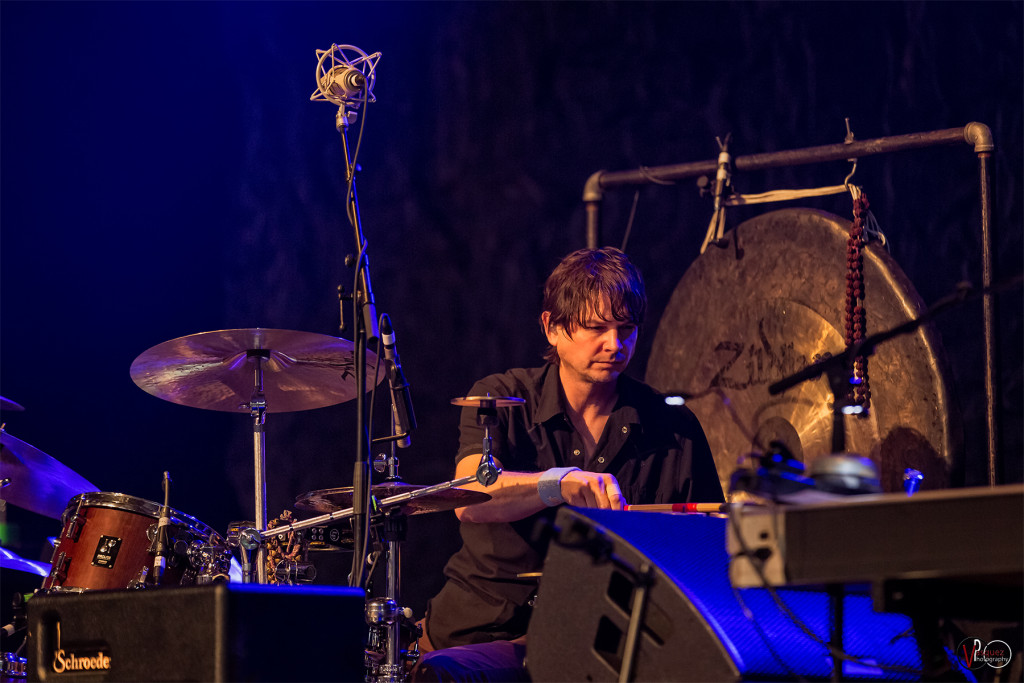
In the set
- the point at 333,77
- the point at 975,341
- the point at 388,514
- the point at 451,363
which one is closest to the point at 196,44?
the point at 451,363

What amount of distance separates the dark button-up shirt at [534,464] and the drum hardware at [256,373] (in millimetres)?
434

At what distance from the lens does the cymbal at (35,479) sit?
3.02m

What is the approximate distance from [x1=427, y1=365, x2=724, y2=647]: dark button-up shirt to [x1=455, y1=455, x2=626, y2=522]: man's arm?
111 millimetres

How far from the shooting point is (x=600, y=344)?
310 cm

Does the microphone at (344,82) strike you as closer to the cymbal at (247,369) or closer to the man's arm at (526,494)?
the cymbal at (247,369)

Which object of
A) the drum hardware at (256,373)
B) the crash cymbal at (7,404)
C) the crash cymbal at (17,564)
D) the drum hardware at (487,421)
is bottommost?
the crash cymbal at (17,564)

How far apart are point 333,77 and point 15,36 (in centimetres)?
209

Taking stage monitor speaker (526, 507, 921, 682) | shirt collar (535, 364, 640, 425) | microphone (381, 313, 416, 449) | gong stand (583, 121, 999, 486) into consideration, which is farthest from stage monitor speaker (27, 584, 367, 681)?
gong stand (583, 121, 999, 486)

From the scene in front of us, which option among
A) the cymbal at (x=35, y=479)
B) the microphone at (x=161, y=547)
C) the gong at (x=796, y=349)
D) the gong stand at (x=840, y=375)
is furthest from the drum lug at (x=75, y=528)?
the gong stand at (x=840, y=375)

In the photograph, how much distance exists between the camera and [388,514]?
9.31ft

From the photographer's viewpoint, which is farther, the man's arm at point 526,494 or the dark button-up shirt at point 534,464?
the dark button-up shirt at point 534,464

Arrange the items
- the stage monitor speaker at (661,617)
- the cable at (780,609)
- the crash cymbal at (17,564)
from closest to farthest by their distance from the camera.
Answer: the cable at (780,609) < the stage monitor speaker at (661,617) < the crash cymbal at (17,564)

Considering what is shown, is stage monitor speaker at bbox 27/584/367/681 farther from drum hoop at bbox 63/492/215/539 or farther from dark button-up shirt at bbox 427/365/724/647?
dark button-up shirt at bbox 427/365/724/647

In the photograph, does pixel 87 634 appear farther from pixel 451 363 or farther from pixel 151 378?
pixel 451 363
